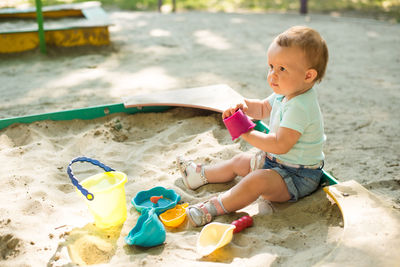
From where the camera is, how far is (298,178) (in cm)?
190

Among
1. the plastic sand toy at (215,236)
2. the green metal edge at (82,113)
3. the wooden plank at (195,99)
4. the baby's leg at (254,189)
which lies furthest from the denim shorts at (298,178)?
the green metal edge at (82,113)

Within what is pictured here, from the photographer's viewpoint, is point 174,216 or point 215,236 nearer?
point 215,236

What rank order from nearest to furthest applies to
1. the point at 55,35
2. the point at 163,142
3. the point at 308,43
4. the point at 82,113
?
1. the point at 308,43
2. the point at 163,142
3. the point at 82,113
4. the point at 55,35

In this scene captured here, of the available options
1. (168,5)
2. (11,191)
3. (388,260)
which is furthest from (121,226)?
(168,5)

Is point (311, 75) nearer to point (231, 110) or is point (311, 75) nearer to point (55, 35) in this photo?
point (231, 110)

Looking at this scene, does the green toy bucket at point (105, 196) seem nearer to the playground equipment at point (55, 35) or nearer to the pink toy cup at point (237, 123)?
the pink toy cup at point (237, 123)

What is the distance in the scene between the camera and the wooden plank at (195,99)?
2816 mm

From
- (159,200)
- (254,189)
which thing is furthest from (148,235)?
(254,189)

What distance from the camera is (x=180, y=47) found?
5160 millimetres

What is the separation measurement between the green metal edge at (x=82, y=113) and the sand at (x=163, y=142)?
Answer: 55mm

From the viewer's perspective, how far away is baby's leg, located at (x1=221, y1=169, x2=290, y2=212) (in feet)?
6.00

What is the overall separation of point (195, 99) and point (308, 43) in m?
1.33

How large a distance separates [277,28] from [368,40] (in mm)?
1333

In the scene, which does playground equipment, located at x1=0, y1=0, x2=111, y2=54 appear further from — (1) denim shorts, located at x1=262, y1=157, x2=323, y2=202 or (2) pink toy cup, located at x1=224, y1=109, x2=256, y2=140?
(1) denim shorts, located at x1=262, y1=157, x2=323, y2=202
